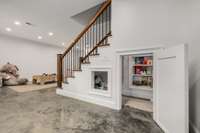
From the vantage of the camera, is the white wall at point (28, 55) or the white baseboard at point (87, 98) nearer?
the white baseboard at point (87, 98)

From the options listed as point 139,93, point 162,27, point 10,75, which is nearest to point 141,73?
point 139,93

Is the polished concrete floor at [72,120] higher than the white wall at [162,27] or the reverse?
the reverse

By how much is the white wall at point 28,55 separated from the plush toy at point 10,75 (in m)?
0.55

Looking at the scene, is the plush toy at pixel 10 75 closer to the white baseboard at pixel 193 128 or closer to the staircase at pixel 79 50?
the staircase at pixel 79 50

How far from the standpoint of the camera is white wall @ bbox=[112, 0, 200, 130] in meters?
1.88

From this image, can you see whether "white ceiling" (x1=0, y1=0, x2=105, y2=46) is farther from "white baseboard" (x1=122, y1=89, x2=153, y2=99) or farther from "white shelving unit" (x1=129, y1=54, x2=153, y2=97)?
"white baseboard" (x1=122, y1=89, x2=153, y2=99)

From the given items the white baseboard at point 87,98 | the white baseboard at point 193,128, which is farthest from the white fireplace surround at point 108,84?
the white baseboard at point 193,128

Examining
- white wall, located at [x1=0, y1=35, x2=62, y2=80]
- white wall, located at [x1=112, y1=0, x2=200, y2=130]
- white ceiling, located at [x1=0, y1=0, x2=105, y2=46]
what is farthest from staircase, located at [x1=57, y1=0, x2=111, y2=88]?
white wall, located at [x1=0, y1=35, x2=62, y2=80]

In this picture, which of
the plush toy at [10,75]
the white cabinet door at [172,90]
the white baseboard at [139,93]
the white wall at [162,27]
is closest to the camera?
the white cabinet door at [172,90]

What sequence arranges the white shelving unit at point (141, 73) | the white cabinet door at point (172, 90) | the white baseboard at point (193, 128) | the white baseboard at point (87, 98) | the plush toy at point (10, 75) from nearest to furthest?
1. the white cabinet door at point (172, 90)
2. the white baseboard at point (193, 128)
3. the white baseboard at point (87, 98)
4. the white shelving unit at point (141, 73)
5. the plush toy at point (10, 75)

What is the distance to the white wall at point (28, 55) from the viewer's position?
282 inches

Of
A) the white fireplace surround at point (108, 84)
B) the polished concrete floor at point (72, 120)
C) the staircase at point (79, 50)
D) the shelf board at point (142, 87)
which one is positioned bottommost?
the polished concrete floor at point (72, 120)

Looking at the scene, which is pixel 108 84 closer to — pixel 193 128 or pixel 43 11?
pixel 193 128

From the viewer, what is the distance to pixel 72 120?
2.41m
